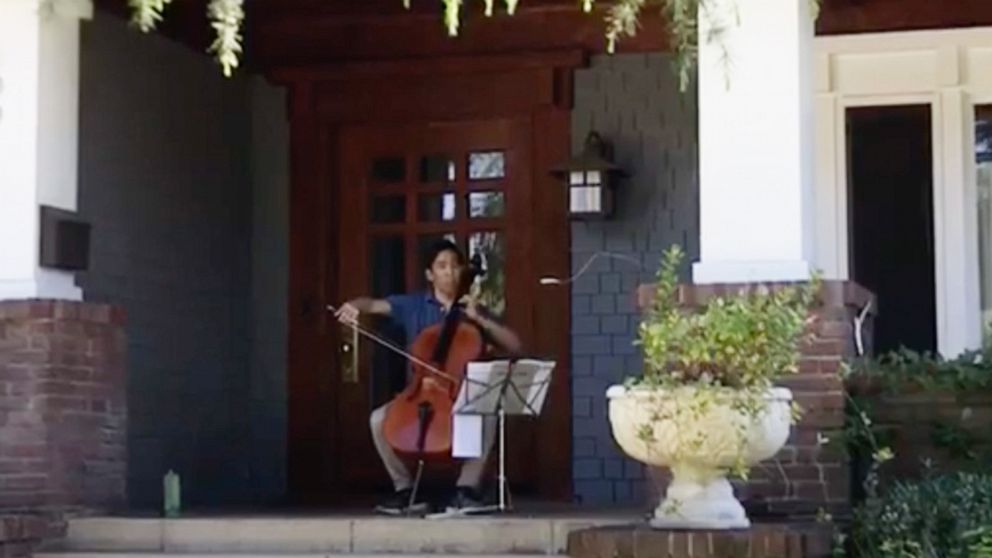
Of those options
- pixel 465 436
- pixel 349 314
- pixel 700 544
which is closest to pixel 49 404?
pixel 349 314

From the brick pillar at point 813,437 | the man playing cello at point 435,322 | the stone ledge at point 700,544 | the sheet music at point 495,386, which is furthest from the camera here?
the man playing cello at point 435,322

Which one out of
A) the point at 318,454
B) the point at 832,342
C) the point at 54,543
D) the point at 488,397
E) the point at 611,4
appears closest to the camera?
the point at 832,342

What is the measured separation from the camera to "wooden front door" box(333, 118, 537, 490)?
895 centimetres

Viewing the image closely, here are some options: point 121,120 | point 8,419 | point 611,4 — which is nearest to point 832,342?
point 611,4

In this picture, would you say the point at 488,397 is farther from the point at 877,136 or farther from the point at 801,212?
the point at 877,136

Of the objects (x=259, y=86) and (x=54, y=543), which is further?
(x=259, y=86)

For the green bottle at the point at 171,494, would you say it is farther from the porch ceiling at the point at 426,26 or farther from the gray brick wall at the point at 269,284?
the porch ceiling at the point at 426,26

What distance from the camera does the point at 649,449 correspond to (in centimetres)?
596

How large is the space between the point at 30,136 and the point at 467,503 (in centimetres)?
217

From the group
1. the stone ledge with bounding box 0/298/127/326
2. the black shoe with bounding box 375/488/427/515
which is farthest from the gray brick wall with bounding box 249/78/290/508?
the stone ledge with bounding box 0/298/127/326

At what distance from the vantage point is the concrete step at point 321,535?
6648 mm

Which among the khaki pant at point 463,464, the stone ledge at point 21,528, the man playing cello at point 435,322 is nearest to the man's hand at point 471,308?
the man playing cello at point 435,322

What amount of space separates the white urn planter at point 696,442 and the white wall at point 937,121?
9.13 ft

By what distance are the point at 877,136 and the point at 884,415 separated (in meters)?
2.39
